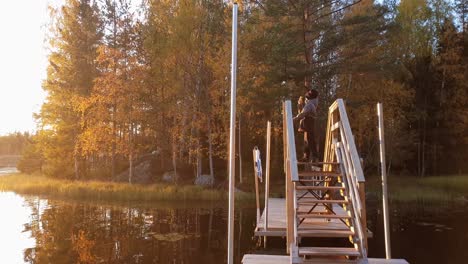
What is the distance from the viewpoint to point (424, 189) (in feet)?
83.4

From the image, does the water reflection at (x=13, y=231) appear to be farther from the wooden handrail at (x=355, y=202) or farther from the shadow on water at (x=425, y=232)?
the shadow on water at (x=425, y=232)

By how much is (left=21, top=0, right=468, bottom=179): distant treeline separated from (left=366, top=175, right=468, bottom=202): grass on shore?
2.43 meters

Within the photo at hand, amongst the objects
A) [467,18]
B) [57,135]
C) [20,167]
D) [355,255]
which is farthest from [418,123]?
[20,167]

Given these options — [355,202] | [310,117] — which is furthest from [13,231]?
[355,202]

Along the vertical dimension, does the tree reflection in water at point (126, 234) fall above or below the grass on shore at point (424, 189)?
below

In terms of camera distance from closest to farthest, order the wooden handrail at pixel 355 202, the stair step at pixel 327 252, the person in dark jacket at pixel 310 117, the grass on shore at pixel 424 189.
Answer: the stair step at pixel 327 252 → the wooden handrail at pixel 355 202 → the person in dark jacket at pixel 310 117 → the grass on shore at pixel 424 189

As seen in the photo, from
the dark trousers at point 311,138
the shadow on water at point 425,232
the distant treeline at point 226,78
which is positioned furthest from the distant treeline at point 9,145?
the dark trousers at point 311,138

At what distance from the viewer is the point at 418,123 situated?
3294cm

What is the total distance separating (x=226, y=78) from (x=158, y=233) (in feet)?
44.2

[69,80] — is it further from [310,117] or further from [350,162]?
[350,162]

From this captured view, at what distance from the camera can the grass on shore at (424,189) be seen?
23.2m

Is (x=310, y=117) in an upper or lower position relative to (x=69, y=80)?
lower

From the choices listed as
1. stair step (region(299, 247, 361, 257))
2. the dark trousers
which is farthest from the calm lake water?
stair step (region(299, 247, 361, 257))

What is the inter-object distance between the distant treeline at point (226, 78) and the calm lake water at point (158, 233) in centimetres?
729
